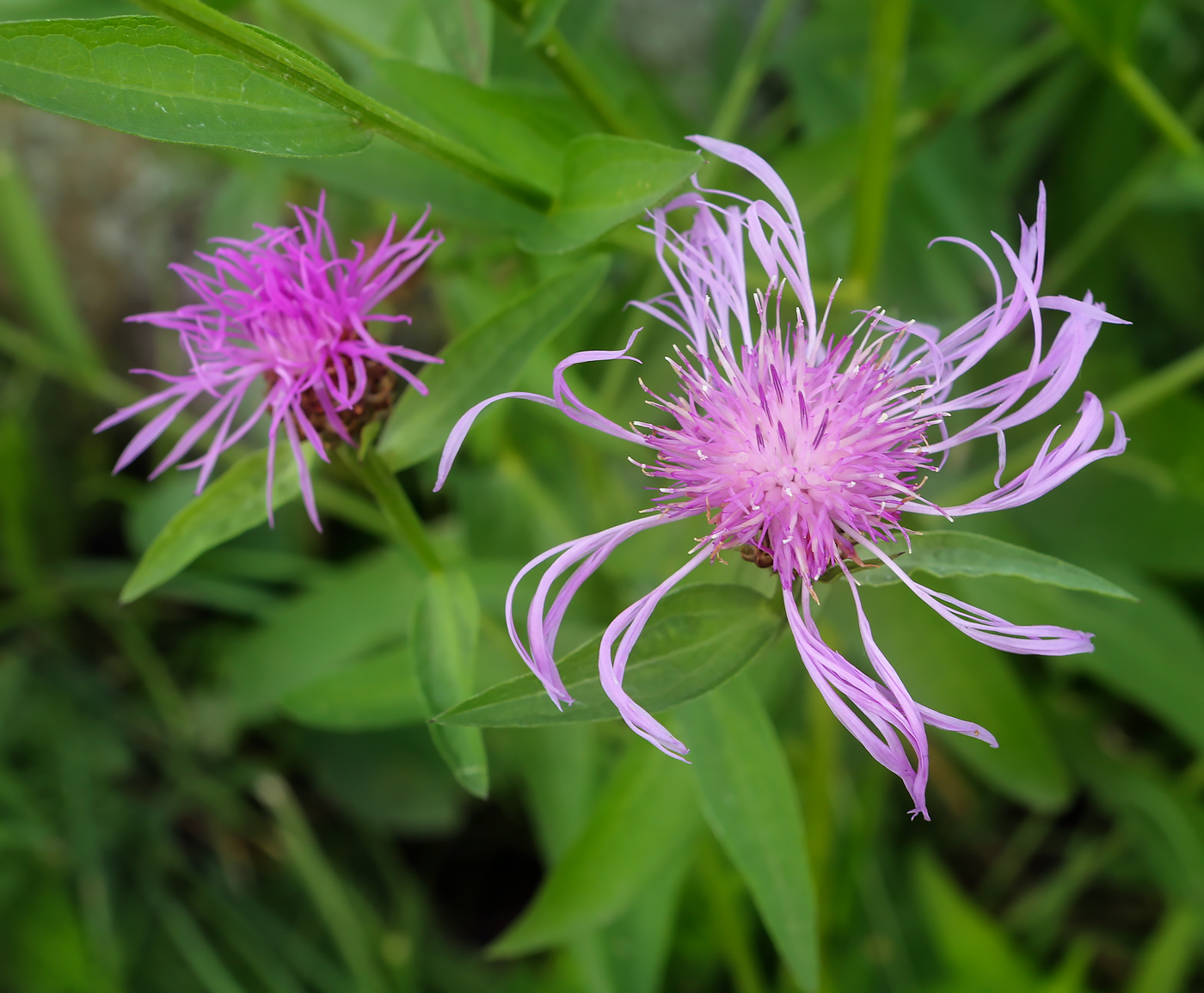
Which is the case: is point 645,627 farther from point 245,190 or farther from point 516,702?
point 245,190

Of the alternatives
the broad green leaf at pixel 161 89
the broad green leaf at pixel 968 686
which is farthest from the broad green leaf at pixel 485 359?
the broad green leaf at pixel 968 686

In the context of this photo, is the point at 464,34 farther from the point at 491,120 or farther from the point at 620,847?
the point at 620,847

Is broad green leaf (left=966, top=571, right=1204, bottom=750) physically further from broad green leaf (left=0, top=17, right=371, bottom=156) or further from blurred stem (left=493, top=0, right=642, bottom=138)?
broad green leaf (left=0, top=17, right=371, bottom=156)

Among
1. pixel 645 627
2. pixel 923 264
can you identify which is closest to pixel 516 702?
pixel 645 627

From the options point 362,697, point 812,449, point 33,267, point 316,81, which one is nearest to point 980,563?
point 812,449

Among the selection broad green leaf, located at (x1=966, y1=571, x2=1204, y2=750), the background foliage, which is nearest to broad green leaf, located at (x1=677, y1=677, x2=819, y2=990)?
the background foliage

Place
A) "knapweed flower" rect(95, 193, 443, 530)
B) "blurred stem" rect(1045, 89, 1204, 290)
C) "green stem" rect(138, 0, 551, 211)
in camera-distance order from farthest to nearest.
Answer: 1. "blurred stem" rect(1045, 89, 1204, 290)
2. "knapweed flower" rect(95, 193, 443, 530)
3. "green stem" rect(138, 0, 551, 211)

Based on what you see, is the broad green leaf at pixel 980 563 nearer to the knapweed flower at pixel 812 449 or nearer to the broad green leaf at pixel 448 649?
the knapweed flower at pixel 812 449
